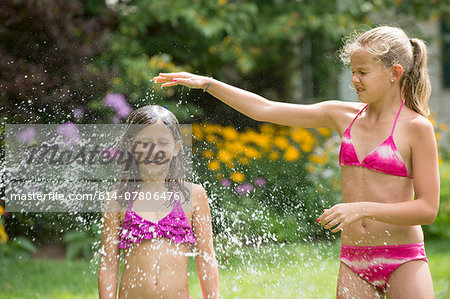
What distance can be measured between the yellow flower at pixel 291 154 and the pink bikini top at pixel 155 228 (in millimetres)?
2951

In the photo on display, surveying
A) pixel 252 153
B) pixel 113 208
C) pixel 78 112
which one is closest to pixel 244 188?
pixel 252 153

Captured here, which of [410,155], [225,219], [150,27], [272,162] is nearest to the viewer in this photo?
[410,155]

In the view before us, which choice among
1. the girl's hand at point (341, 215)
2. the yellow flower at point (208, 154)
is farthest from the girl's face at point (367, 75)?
the yellow flower at point (208, 154)

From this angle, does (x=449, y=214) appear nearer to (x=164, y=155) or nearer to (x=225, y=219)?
(x=225, y=219)

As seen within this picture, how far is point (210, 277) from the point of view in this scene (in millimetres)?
1948

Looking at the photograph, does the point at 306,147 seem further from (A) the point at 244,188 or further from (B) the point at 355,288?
(B) the point at 355,288

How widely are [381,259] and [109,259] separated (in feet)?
3.08

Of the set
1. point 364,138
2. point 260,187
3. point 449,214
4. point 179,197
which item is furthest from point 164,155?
point 449,214

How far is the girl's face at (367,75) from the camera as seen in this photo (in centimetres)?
189

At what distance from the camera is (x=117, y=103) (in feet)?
13.0

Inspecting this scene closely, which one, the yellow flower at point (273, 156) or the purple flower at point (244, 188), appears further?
the yellow flower at point (273, 156)

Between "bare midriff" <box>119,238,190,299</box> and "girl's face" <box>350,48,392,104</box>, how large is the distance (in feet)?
2.73

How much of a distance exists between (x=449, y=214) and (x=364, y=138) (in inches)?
128

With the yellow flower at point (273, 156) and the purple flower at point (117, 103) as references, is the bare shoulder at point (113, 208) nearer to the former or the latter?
the purple flower at point (117, 103)
